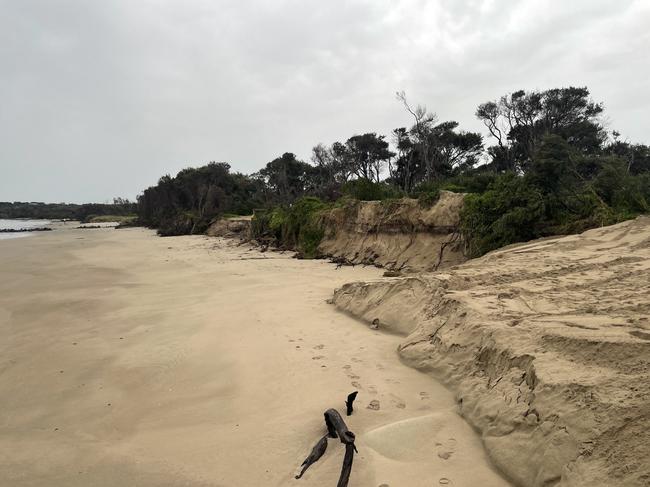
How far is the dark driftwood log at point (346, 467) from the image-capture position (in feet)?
8.15

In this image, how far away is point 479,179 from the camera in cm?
1352

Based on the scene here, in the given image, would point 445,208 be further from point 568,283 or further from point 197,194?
point 197,194

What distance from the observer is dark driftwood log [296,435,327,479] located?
108 inches

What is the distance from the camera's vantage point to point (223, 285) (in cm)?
991

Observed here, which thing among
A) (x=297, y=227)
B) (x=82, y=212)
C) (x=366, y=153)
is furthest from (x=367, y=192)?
(x=82, y=212)

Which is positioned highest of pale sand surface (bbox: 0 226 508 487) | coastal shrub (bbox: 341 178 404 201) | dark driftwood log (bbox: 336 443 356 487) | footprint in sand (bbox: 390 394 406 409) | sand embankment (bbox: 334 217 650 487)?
coastal shrub (bbox: 341 178 404 201)

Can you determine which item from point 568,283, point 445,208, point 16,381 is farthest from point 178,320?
point 445,208

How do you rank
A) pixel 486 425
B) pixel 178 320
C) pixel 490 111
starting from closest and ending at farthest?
pixel 486 425 < pixel 178 320 < pixel 490 111

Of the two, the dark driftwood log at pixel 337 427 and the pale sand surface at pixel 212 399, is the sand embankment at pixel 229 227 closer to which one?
the pale sand surface at pixel 212 399

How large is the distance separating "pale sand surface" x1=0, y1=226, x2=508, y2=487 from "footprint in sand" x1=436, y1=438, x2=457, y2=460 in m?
0.01

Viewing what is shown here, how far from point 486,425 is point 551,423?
57cm

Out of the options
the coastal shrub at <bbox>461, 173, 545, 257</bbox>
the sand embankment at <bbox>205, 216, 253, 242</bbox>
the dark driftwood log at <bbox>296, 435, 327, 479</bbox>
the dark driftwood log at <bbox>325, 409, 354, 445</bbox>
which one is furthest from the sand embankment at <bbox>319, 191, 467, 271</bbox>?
the sand embankment at <bbox>205, 216, 253, 242</bbox>

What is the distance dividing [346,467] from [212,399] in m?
1.95

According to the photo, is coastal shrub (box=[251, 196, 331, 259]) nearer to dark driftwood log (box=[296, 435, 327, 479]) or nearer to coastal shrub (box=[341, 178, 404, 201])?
coastal shrub (box=[341, 178, 404, 201])
